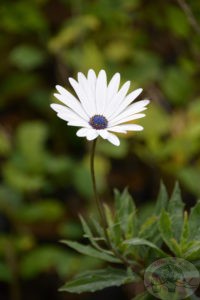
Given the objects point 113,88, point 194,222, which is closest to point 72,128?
point 113,88

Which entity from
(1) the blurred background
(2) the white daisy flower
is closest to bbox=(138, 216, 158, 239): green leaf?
(2) the white daisy flower

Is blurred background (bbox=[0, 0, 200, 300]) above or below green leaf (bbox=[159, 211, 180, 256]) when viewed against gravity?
above

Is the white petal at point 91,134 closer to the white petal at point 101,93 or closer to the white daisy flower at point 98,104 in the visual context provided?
the white daisy flower at point 98,104

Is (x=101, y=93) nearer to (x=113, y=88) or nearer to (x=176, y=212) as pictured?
(x=113, y=88)

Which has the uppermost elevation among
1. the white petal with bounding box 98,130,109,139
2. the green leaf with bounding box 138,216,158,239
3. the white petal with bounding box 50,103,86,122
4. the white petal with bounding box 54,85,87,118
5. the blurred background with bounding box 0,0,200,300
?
the blurred background with bounding box 0,0,200,300

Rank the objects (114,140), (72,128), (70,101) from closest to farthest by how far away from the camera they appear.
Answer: (114,140) < (70,101) < (72,128)

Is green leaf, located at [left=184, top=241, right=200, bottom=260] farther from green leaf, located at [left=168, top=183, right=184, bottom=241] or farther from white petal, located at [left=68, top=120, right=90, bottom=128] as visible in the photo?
white petal, located at [left=68, top=120, right=90, bottom=128]

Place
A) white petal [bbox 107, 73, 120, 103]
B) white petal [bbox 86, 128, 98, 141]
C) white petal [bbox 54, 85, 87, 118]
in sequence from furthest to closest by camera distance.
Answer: white petal [bbox 107, 73, 120, 103] → white petal [bbox 54, 85, 87, 118] → white petal [bbox 86, 128, 98, 141]
